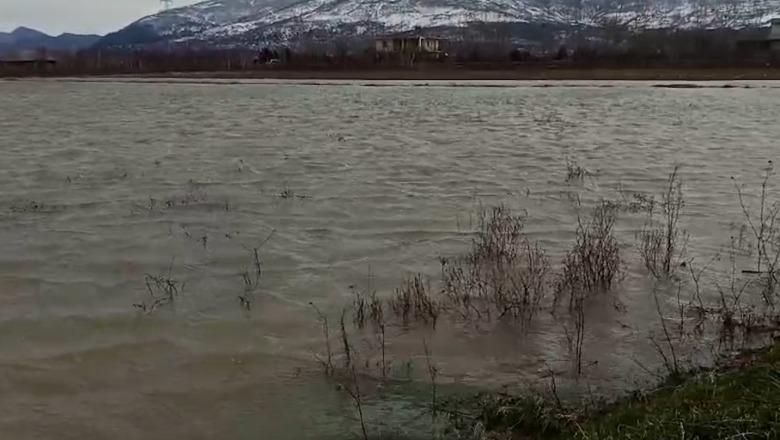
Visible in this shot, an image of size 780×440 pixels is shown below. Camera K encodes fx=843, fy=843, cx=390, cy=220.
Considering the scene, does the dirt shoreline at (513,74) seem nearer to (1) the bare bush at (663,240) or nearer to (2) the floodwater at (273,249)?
(2) the floodwater at (273,249)

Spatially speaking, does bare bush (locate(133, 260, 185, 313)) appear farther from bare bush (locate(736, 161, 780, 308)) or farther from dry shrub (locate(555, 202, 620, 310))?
bare bush (locate(736, 161, 780, 308))

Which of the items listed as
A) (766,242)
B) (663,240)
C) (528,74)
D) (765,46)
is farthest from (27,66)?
(766,242)

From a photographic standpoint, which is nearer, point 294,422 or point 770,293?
point 294,422

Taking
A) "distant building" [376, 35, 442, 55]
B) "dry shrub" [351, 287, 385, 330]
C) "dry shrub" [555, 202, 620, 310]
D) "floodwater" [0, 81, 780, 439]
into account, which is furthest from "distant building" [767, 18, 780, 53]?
"dry shrub" [351, 287, 385, 330]

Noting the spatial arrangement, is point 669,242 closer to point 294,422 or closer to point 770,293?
point 770,293

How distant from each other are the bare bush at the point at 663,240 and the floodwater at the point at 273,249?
24cm

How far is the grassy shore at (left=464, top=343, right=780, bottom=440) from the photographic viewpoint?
4.61 meters

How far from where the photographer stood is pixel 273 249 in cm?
1201

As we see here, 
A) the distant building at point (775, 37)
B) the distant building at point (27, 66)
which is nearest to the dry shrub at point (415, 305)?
the distant building at point (775, 37)

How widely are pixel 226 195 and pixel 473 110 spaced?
24.7m

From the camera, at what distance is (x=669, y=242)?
11.1m

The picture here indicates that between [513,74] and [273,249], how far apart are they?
73.7 metres

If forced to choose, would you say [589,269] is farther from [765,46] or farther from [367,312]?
[765,46]

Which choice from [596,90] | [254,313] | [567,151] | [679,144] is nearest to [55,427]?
[254,313]
